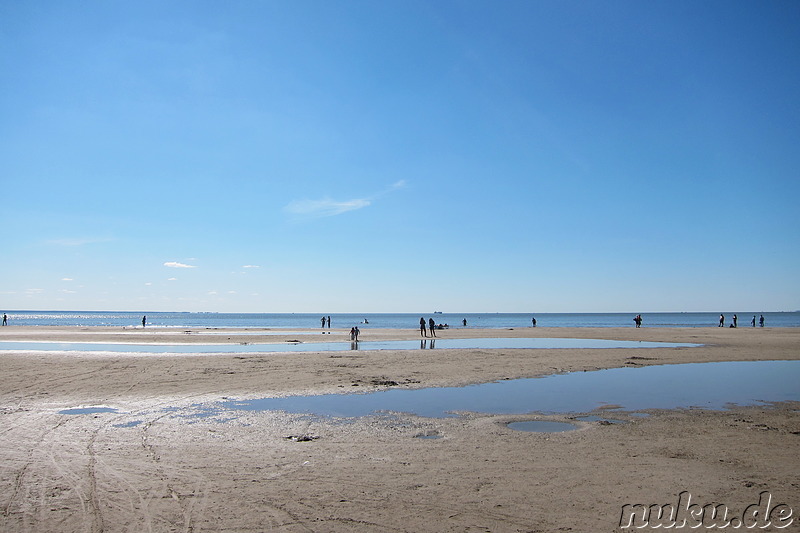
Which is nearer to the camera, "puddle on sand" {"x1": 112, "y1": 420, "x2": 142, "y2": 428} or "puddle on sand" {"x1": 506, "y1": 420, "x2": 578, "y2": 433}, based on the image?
"puddle on sand" {"x1": 506, "y1": 420, "x2": 578, "y2": 433}

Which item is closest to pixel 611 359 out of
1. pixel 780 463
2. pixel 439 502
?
pixel 780 463

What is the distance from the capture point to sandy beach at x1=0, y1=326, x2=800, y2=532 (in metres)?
6.95

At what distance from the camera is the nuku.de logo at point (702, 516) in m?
6.73

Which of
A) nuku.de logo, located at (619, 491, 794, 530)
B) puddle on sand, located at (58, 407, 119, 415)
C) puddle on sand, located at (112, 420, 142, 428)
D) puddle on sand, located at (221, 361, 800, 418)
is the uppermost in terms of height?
nuku.de logo, located at (619, 491, 794, 530)

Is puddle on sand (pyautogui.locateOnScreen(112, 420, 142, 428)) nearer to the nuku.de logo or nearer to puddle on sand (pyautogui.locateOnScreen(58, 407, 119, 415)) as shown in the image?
puddle on sand (pyautogui.locateOnScreen(58, 407, 119, 415))

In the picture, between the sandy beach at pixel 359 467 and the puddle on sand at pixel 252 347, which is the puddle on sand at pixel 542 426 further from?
the puddle on sand at pixel 252 347

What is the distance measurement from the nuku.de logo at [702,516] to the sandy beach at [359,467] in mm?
146

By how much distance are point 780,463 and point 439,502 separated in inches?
268

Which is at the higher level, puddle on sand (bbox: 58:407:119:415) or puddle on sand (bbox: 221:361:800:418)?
puddle on sand (bbox: 58:407:119:415)

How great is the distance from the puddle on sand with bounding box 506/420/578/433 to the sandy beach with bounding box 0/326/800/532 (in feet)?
1.22

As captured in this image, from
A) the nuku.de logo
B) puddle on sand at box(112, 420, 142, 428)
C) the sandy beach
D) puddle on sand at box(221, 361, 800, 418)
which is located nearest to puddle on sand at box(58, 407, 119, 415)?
the sandy beach

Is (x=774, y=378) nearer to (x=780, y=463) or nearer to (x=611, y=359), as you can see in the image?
(x=611, y=359)

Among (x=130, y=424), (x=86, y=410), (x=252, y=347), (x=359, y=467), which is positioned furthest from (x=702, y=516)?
(x=252, y=347)

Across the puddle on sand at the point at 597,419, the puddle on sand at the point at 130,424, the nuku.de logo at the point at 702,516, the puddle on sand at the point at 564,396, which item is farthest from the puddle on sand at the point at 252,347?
the nuku.de logo at the point at 702,516
